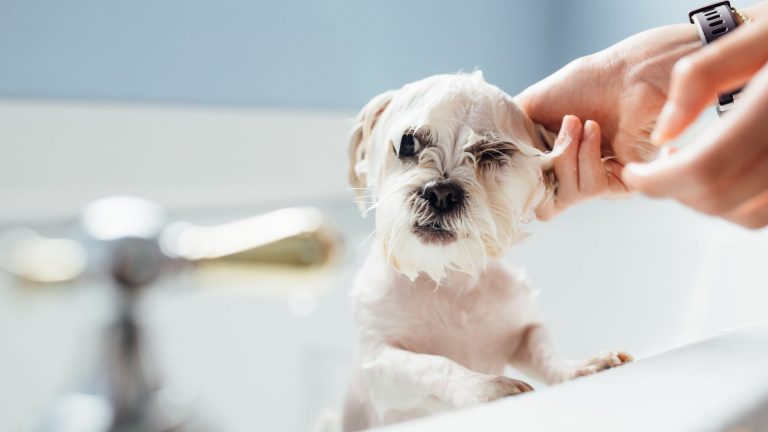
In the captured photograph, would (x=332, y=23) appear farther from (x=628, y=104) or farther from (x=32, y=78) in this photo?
(x=628, y=104)

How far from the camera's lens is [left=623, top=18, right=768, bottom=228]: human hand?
1.57ft

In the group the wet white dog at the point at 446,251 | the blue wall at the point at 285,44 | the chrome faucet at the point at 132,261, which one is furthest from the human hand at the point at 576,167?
the blue wall at the point at 285,44

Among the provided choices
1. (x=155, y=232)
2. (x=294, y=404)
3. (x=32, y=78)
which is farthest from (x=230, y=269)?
(x=32, y=78)

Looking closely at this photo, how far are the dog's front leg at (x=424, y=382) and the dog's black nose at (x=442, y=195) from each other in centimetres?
21

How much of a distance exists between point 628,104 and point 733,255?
0.90 m

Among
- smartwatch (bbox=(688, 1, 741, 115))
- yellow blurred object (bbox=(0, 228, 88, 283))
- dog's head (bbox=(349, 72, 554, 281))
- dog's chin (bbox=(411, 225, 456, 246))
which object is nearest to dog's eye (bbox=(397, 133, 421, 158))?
dog's head (bbox=(349, 72, 554, 281))

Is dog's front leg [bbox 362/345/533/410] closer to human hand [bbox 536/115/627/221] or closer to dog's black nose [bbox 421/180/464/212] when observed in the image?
dog's black nose [bbox 421/180/464/212]

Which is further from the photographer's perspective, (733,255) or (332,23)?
(332,23)

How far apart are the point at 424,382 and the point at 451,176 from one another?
277 millimetres

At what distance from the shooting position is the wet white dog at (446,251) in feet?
2.98

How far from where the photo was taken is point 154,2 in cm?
192

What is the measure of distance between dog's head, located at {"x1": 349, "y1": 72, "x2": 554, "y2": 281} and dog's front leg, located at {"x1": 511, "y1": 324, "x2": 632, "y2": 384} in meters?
0.16

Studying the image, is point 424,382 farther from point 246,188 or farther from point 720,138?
point 246,188

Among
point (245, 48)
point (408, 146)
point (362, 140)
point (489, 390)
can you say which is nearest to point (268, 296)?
point (362, 140)
